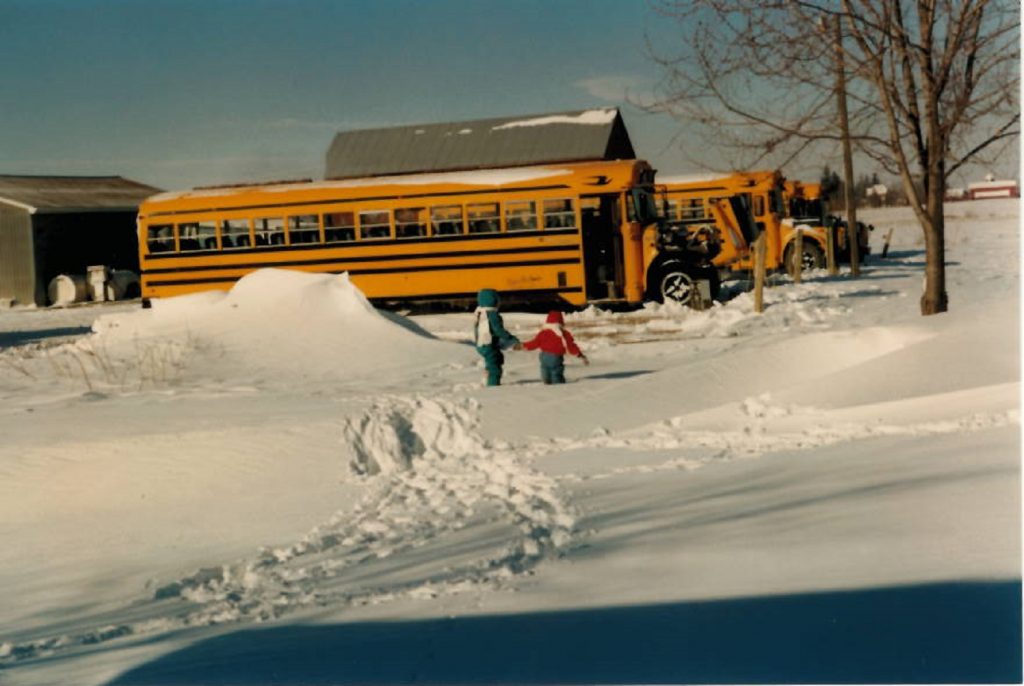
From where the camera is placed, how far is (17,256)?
31438 millimetres

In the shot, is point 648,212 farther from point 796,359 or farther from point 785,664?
point 785,664

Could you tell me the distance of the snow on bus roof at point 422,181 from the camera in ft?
65.8

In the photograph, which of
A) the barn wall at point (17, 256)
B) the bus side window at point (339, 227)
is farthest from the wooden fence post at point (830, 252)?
the barn wall at point (17, 256)

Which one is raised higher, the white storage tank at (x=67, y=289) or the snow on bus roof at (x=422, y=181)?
the snow on bus roof at (x=422, y=181)

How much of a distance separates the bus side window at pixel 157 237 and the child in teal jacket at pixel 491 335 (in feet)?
41.0

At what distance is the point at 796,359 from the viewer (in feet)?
33.9

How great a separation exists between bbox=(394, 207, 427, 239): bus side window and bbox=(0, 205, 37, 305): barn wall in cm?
1491

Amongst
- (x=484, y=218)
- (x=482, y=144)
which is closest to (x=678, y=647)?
(x=484, y=218)

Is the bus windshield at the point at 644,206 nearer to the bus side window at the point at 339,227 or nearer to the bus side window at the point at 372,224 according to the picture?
the bus side window at the point at 372,224

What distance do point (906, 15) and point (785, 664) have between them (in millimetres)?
9129

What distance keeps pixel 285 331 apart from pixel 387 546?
359 inches

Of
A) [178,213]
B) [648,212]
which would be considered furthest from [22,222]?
[648,212]

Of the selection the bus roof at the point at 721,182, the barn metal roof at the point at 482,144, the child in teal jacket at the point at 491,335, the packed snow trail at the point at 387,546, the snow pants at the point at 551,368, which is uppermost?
the barn metal roof at the point at 482,144

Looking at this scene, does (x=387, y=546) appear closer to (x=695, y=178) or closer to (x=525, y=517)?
(x=525, y=517)
